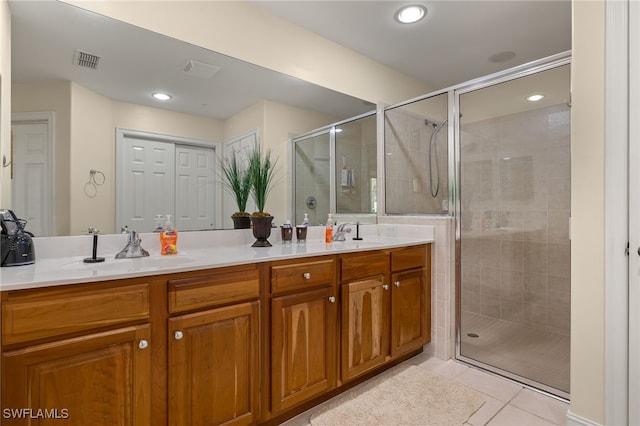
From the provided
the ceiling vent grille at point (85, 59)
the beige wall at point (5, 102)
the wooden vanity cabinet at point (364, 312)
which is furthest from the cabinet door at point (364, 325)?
the ceiling vent grille at point (85, 59)

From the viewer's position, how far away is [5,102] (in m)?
1.41

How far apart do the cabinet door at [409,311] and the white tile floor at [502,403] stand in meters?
0.24

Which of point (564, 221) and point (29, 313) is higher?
point (564, 221)

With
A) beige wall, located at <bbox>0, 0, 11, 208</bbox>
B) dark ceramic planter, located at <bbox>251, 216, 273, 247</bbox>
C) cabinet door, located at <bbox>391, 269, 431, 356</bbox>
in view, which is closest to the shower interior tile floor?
→ cabinet door, located at <bbox>391, 269, 431, 356</bbox>

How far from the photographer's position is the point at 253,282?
1.46m

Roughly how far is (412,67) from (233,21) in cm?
190

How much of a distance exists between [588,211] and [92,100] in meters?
2.60

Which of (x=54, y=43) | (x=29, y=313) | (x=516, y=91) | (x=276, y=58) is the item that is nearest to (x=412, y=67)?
(x=516, y=91)

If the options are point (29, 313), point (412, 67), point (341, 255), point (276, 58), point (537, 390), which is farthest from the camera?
point (412, 67)

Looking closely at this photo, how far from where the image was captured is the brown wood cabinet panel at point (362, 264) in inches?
71.8

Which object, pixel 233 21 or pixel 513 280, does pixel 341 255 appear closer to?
pixel 233 21

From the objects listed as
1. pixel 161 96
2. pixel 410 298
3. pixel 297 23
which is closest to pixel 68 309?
pixel 161 96

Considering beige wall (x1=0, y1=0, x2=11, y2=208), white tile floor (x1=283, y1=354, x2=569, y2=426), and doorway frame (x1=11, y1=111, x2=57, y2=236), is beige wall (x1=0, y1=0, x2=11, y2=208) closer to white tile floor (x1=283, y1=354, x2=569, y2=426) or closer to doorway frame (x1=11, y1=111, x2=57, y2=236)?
doorway frame (x1=11, y1=111, x2=57, y2=236)

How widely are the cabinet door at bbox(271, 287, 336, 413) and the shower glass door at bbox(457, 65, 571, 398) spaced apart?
1.25m
